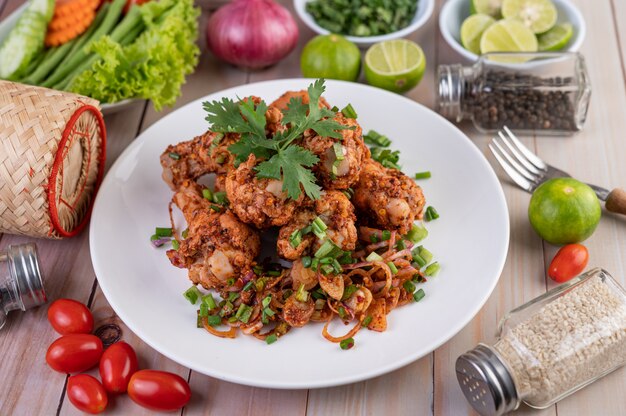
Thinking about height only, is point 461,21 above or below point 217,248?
below

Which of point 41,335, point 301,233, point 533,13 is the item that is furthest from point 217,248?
point 533,13

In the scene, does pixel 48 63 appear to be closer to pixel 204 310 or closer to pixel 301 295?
pixel 204 310

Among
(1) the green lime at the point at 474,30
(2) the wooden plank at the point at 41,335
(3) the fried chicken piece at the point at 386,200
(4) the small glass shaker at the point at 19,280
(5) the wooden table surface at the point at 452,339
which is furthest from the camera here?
(1) the green lime at the point at 474,30

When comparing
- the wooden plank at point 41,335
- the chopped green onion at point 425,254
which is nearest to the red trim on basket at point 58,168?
the wooden plank at point 41,335

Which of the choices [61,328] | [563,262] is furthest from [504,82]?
[61,328]

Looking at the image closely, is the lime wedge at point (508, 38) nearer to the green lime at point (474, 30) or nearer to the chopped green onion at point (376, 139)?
the green lime at point (474, 30)

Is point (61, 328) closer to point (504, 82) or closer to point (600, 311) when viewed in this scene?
point (600, 311)
